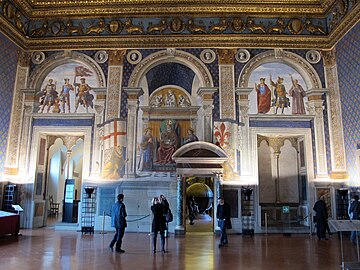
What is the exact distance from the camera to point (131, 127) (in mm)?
12914

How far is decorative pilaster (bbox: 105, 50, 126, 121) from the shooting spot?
1299cm

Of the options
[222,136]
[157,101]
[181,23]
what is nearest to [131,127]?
[222,136]

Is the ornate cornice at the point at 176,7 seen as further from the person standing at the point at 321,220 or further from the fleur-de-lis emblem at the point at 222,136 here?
the person standing at the point at 321,220

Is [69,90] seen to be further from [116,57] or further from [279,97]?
[279,97]

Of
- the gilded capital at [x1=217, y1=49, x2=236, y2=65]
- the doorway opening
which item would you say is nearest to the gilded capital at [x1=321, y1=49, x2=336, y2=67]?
the gilded capital at [x1=217, y1=49, x2=236, y2=65]

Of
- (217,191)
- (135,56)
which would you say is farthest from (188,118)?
(217,191)

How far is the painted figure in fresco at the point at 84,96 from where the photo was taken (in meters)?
13.3

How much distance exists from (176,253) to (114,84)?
7.57 m

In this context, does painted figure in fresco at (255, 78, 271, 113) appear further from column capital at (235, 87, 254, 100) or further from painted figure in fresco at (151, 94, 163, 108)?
painted figure in fresco at (151, 94, 163, 108)

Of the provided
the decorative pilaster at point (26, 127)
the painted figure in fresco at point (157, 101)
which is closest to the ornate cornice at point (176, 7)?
the decorative pilaster at point (26, 127)

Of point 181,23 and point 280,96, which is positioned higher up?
point 181,23

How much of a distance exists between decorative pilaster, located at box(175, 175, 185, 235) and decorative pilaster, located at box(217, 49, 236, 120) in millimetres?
3032

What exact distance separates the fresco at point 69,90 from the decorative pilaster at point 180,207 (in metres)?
4.63

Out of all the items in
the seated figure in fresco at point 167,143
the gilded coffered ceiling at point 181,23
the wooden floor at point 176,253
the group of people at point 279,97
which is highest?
the gilded coffered ceiling at point 181,23
